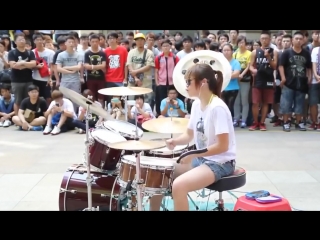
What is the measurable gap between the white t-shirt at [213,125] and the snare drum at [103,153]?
828 mm

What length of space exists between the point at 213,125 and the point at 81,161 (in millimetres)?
3407

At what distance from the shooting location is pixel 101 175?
165 inches

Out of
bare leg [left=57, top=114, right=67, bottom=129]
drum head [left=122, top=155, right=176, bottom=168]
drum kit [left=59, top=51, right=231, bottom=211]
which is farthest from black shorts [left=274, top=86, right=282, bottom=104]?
drum head [left=122, top=155, right=176, bottom=168]

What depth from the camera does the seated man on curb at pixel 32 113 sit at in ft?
28.5

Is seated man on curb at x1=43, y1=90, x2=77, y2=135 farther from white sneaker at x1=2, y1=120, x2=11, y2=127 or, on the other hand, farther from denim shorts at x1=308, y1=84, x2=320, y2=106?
denim shorts at x1=308, y1=84, x2=320, y2=106

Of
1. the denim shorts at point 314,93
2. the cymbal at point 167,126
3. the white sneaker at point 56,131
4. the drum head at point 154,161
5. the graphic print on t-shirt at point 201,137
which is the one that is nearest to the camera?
the graphic print on t-shirt at point 201,137

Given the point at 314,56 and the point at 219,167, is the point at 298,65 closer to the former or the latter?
the point at 314,56

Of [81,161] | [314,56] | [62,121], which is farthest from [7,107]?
[314,56]

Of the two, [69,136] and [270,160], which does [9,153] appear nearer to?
[69,136]

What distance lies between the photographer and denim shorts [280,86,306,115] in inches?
332

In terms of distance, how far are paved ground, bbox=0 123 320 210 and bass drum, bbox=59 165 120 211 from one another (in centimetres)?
62

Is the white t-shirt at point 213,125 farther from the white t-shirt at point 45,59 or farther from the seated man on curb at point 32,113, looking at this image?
the white t-shirt at point 45,59

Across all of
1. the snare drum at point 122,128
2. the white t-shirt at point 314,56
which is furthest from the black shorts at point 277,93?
the snare drum at point 122,128

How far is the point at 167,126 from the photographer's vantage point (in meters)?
4.06
